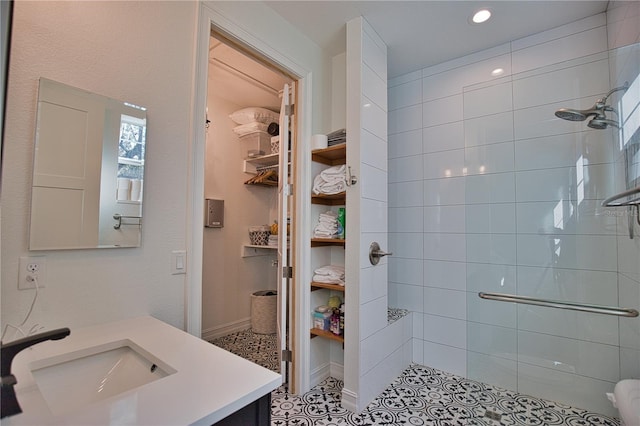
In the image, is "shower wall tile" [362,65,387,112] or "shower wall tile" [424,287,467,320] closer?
"shower wall tile" [362,65,387,112]

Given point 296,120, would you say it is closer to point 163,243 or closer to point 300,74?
point 300,74

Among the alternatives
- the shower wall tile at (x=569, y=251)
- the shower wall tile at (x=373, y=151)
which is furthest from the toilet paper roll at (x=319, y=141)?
the shower wall tile at (x=569, y=251)

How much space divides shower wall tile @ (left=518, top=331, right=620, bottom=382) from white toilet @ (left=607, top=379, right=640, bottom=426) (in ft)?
0.66

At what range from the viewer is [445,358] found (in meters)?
2.43

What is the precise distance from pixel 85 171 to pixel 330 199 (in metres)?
1.59

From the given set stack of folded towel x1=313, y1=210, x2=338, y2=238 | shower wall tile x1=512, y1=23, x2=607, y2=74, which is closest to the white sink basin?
stack of folded towel x1=313, y1=210, x2=338, y2=238

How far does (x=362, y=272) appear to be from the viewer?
1.96m

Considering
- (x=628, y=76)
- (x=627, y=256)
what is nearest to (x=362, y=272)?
(x=627, y=256)

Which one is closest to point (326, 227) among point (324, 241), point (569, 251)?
point (324, 241)

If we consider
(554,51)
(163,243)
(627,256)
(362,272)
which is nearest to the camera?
(163,243)

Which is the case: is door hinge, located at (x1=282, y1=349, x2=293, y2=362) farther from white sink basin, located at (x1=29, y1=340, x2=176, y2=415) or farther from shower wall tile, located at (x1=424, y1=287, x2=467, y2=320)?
white sink basin, located at (x1=29, y1=340, x2=176, y2=415)

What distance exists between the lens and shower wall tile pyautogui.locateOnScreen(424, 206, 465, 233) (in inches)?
94.8

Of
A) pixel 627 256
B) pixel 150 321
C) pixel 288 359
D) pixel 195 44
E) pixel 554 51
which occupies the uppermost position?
pixel 554 51

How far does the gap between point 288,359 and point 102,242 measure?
153cm
